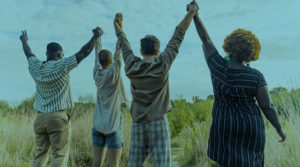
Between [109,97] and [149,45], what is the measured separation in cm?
119

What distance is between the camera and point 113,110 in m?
3.52

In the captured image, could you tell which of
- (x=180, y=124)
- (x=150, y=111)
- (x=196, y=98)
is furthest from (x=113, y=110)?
(x=196, y=98)

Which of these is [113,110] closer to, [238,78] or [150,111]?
[150,111]

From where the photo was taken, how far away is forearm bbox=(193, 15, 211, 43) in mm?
2492

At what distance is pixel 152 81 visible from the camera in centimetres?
247

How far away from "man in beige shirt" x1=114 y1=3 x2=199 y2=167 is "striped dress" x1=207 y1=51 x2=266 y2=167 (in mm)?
430

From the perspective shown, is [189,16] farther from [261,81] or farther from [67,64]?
[67,64]

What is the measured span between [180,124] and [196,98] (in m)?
2.95

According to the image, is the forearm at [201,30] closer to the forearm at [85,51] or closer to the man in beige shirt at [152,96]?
the man in beige shirt at [152,96]

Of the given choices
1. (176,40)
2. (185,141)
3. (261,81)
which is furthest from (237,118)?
(185,141)

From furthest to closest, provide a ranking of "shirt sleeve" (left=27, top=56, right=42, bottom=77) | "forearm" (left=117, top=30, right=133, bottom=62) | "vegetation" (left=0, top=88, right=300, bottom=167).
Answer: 1. "vegetation" (left=0, top=88, right=300, bottom=167)
2. "shirt sleeve" (left=27, top=56, right=42, bottom=77)
3. "forearm" (left=117, top=30, right=133, bottom=62)

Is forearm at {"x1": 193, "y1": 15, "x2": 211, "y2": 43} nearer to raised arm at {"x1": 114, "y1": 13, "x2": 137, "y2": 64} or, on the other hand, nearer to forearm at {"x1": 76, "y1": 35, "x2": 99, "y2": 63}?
raised arm at {"x1": 114, "y1": 13, "x2": 137, "y2": 64}

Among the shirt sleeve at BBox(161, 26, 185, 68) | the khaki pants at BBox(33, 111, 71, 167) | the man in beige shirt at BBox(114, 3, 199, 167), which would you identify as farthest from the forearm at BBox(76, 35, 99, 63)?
the shirt sleeve at BBox(161, 26, 185, 68)

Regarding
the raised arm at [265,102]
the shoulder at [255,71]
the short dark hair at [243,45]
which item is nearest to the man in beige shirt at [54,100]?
the short dark hair at [243,45]
